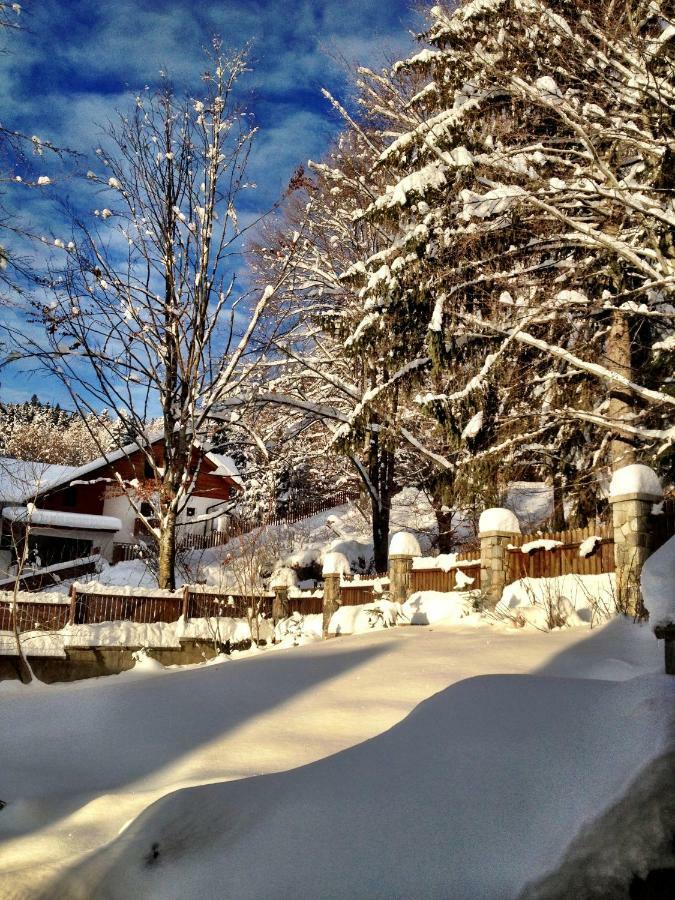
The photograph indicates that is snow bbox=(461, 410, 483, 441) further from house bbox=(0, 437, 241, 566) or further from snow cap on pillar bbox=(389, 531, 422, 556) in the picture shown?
house bbox=(0, 437, 241, 566)

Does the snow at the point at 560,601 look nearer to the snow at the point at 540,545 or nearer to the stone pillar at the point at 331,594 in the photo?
the snow at the point at 540,545

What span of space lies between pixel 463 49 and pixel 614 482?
24.6 ft

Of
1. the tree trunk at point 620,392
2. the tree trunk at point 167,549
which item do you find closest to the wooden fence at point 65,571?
the tree trunk at point 167,549

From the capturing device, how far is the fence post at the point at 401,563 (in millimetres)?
11367

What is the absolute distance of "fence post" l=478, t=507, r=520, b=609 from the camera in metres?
9.47

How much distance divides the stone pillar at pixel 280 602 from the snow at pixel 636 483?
319 inches

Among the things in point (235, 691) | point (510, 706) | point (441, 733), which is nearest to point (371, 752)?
point (441, 733)

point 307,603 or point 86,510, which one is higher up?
point 86,510

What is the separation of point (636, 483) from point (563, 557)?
5.26ft

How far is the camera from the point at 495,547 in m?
9.56

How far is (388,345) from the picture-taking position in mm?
12008

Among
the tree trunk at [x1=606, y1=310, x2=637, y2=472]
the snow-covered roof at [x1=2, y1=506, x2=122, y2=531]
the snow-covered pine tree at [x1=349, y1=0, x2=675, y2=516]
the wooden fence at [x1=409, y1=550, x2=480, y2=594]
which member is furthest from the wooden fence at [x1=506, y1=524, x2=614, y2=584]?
the snow-covered roof at [x1=2, y1=506, x2=122, y2=531]

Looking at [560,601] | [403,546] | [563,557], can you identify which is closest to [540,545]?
[563,557]

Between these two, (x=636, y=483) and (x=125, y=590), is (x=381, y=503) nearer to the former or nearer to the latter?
(x=125, y=590)
